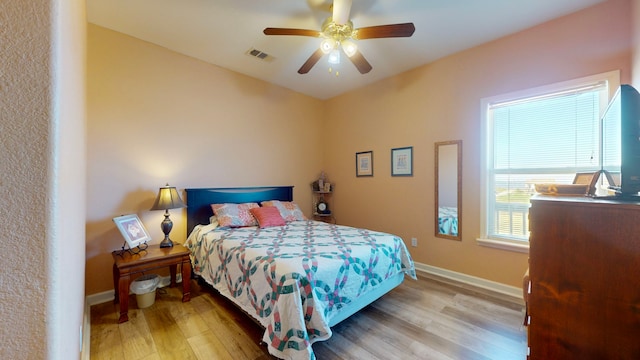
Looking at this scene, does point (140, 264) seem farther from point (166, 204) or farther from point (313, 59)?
point (313, 59)

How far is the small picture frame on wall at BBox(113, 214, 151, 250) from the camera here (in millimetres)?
2361

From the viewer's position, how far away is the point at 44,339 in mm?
548

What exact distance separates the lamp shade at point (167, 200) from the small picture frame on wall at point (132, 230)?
210 mm

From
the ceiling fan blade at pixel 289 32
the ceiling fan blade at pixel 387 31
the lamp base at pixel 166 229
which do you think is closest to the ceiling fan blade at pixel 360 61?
the ceiling fan blade at pixel 387 31

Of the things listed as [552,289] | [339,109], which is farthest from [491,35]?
[552,289]

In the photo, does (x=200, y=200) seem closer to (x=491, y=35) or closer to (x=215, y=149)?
(x=215, y=149)

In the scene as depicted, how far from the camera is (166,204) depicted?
8.64ft

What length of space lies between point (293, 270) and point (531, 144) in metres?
2.82

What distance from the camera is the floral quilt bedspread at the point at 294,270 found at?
1586 millimetres

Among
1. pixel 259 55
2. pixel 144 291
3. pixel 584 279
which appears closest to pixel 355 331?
pixel 584 279

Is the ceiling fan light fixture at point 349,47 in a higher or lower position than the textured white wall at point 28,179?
higher

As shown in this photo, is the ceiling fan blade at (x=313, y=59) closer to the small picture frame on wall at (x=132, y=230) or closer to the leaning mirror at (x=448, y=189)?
the leaning mirror at (x=448, y=189)

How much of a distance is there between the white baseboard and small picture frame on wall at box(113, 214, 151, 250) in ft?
11.3

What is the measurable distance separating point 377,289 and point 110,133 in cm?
322
